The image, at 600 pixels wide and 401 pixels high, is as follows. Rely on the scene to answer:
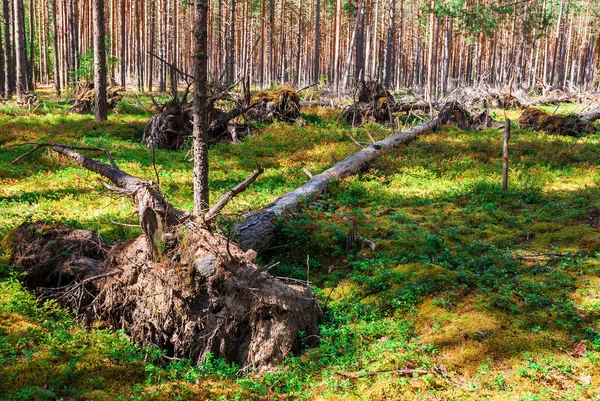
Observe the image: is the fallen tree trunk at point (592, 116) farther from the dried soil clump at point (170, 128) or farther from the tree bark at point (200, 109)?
the tree bark at point (200, 109)

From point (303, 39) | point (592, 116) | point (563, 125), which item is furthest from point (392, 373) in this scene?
point (303, 39)

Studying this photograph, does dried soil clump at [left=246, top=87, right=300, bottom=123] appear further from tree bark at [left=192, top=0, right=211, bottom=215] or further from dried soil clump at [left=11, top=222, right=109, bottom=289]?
dried soil clump at [left=11, top=222, right=109, bottom=289]

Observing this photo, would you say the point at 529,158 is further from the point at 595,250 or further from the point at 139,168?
the point at 139,168

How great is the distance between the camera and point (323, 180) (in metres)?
11.1

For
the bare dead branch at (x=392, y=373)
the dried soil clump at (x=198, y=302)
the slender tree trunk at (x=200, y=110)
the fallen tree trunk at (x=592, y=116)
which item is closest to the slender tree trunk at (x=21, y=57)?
the slender tree trunk at (x=200, y=110)

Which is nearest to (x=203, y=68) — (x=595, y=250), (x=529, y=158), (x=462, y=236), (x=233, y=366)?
(x=233, y=366)

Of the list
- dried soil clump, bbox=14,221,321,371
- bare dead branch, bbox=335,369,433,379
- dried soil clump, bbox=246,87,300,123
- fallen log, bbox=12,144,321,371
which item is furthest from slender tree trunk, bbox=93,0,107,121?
bare dead branch, bbox=335,369,433,379

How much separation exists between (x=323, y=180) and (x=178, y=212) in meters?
5.69

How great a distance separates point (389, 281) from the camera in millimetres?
6590

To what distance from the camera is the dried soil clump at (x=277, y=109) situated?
1952 centimetres

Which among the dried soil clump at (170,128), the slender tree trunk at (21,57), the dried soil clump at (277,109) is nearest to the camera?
the dried soil clump at (170,128)

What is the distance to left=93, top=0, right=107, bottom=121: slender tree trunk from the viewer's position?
16.5m

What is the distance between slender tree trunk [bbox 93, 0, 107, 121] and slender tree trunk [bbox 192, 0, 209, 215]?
37.8 feet

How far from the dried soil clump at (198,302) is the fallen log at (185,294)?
0.01m
